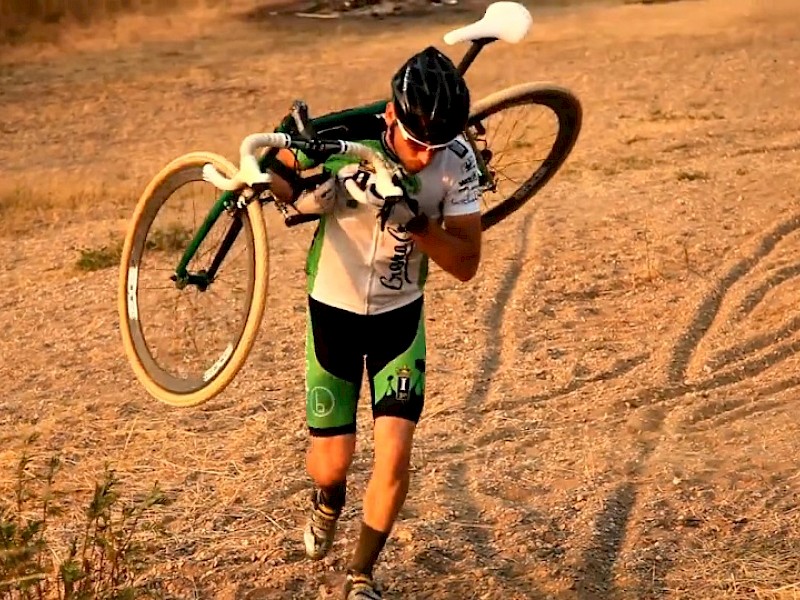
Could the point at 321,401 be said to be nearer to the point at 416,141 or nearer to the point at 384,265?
the point at 384,265

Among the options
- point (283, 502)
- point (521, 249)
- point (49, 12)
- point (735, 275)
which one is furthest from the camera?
point (49, 12)

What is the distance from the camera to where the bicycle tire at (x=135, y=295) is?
138 inches

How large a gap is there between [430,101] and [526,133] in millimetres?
3685

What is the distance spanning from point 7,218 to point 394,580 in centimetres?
695

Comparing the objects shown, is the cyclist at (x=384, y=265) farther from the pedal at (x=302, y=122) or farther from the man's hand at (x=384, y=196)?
the pedal at (x=302, y=122)

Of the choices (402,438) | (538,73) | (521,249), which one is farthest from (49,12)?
(402,438)

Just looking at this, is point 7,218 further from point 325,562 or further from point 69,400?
point 325,562

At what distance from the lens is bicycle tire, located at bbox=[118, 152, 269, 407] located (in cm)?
351

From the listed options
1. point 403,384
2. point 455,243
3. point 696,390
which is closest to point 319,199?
point 455,243

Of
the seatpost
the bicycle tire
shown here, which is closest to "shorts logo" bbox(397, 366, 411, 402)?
the bicycle tire

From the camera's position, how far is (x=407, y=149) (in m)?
3.44

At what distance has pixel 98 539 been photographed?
3703 mm

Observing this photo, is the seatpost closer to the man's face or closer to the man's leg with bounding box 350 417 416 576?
the man's face

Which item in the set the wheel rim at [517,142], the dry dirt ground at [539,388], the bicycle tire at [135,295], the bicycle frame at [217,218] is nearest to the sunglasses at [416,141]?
the bicycle frame at [217,218]
